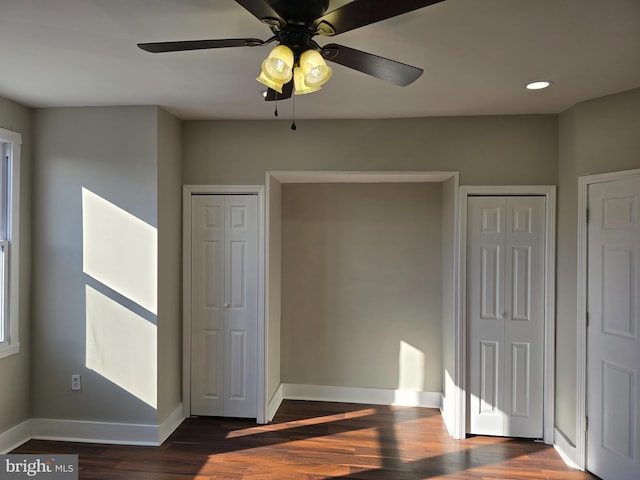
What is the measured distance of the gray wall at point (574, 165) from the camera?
2746 millimetres

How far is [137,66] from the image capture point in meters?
2.45

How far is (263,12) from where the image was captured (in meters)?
1.46

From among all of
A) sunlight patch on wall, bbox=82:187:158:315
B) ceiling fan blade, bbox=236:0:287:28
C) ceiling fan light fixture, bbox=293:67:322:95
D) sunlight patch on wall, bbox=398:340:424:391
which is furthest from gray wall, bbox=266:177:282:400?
ceiling fan blade, bbox=236:0:287:28

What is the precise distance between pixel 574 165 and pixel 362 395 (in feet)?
8.91

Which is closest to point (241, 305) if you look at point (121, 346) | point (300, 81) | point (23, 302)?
point (121, 346)

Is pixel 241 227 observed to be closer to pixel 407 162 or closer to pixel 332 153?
pixel 332 153

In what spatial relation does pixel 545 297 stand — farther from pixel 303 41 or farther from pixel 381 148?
pixel 303 41

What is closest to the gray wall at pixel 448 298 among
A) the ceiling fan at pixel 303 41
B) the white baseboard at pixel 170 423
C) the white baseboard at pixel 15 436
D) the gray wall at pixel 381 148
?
the gray wall at pixel 381 148

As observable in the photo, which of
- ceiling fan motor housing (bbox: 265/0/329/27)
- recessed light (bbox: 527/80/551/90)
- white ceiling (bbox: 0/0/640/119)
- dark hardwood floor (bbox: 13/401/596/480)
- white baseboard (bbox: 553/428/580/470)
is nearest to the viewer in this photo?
ceiling fan motor housing (bbox: 265/0/329/27)

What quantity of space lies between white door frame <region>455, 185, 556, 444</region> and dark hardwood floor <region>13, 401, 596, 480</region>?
25 cm

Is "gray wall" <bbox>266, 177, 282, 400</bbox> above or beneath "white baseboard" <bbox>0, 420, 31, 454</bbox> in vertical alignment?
above

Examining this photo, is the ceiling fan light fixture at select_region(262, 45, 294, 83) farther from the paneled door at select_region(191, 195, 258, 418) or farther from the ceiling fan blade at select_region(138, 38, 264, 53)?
the paneled door at select_region(191, 195, 258, 418)

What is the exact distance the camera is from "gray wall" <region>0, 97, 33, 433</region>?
10.3 feet

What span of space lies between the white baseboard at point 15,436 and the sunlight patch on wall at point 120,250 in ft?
4.12
